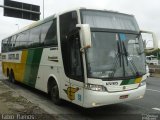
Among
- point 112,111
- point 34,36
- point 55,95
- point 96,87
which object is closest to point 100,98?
point 96,87

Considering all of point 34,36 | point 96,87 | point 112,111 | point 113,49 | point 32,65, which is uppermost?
point 34,36

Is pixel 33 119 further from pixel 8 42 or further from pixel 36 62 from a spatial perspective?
pixel 8 42

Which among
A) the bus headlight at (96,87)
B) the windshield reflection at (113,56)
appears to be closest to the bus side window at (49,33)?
the windshield reflection at (113,56)

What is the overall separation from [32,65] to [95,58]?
6072mm

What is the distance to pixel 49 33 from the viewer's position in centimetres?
1224

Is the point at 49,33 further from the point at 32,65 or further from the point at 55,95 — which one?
the point at 32,65

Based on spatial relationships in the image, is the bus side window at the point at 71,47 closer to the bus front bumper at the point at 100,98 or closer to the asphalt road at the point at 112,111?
the bus front bumper at the point at 100,98

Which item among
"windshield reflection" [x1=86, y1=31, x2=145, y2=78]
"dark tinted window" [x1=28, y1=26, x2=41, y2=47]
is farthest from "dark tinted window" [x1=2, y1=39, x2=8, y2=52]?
"windshield reflection" [x1=86, y1=31, x2=145, y2=78]

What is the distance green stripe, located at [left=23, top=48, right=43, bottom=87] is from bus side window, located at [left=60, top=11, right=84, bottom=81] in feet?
9.16

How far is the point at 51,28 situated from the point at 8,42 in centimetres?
975

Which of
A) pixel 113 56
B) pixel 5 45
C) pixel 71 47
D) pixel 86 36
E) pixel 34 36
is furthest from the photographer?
pixel 5 45

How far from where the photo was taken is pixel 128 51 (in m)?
9.70

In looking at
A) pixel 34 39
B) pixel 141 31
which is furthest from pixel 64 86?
pixel 34 39

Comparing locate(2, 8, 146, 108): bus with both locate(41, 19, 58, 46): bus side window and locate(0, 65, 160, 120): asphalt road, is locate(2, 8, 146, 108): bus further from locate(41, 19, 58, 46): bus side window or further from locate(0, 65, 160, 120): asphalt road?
locate(0, 65, 160, 120): asphalt road
